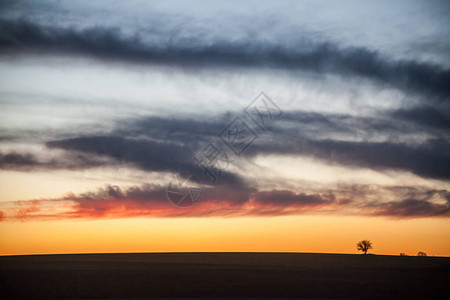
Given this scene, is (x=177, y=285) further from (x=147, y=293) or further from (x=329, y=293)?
(x=329, y=293)

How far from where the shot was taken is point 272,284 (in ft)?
159

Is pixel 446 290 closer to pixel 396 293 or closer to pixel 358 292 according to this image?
pixel 396 293

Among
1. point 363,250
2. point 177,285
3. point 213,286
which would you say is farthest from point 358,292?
point 363,250

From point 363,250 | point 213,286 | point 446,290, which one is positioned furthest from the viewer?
point 363,250

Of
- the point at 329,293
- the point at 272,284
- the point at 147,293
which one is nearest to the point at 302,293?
the point at 329,293

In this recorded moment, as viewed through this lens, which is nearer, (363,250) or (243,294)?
A: (243,294)

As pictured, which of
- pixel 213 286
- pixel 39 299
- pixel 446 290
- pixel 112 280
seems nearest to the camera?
pixel 39 299

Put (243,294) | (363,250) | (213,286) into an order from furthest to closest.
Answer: (363,250) → (213,286) → (243,294)

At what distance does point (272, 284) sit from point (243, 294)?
32.2 ft

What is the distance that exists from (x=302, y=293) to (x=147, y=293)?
1319 centimetres

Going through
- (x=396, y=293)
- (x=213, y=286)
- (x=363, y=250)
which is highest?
(x=363, y=250)

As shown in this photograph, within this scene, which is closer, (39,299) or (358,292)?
(39,299)

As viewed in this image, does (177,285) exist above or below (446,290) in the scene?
above

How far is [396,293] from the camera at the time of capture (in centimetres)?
4172
